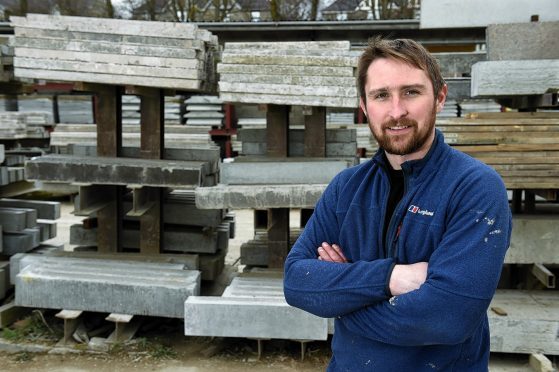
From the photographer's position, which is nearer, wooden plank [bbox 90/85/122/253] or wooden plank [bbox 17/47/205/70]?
wooden plank [bbox 17/47/205/70]

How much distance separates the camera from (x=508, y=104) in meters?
6.83

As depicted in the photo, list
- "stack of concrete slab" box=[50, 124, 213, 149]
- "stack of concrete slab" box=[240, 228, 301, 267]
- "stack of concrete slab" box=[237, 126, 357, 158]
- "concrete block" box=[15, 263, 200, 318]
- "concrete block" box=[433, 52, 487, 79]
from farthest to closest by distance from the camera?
"stack of concrete slab" box=[50, 124, 213, 149] → "stack of concrete slab" box=[240, 228, 301, 267] → "stack of concrete slab" box=[237, 126, 357, 158] → "concrete block" box=[433, 52, 487, 79] → "concrete block" box=[15, 263, 200, 318]

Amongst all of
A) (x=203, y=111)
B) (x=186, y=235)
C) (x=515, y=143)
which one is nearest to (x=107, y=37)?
(x=186, y=235)

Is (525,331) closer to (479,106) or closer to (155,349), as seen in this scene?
(155,349)

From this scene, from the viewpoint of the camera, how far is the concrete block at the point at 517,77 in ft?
16.5

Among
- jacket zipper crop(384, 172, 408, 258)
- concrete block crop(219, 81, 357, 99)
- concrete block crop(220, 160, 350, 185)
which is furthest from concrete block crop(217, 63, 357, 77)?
jacket zipper crop(384, 172, 408, 258)

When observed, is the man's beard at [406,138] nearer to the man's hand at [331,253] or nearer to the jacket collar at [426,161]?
the jacket collar at [426,161]

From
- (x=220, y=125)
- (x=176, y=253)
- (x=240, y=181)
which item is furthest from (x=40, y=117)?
(x=240, y=181)

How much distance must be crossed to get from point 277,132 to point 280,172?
60 centimetres

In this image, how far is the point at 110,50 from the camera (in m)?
5.54

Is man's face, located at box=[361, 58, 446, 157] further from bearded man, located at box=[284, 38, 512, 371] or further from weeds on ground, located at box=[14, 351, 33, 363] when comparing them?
weeds on ground, located at box=[14, 351, 33, 363]

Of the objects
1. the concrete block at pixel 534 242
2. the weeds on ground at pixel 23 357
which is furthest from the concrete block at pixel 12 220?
the concrete block at pixel 534 242

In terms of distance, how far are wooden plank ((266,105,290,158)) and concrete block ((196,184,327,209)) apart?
2.33ft

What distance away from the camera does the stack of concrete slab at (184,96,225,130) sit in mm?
16844
